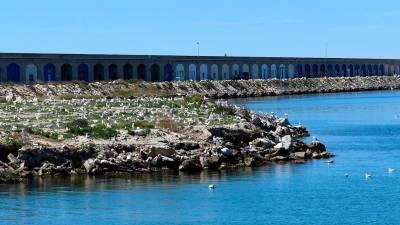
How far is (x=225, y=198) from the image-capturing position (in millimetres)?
32531

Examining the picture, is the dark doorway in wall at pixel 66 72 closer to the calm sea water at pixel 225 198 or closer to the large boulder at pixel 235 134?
the large boulder at pixel 235 134

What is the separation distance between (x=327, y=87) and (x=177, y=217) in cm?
13286

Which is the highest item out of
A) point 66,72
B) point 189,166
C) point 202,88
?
point 66,72

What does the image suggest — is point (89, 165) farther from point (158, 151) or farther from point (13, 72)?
point (13, 72)

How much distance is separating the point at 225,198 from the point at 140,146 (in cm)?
754

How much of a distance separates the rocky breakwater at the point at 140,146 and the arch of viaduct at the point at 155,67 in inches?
2385

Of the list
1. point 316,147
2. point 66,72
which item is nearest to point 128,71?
point 66,72

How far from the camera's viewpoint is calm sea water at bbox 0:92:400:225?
29.2 meters

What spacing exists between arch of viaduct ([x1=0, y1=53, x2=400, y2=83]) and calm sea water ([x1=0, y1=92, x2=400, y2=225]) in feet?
228

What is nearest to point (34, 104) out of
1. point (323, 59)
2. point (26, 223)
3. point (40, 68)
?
point (26, 223)

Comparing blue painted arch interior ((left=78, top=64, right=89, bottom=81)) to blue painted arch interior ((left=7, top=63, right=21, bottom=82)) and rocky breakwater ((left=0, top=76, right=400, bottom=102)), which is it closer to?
rocky breakwater ((left=0, top=76, right=400, bottom=102))

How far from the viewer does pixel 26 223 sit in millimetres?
28609

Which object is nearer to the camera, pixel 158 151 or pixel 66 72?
pixel 158 151

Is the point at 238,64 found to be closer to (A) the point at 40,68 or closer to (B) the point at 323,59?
(B) the point at 323,59
